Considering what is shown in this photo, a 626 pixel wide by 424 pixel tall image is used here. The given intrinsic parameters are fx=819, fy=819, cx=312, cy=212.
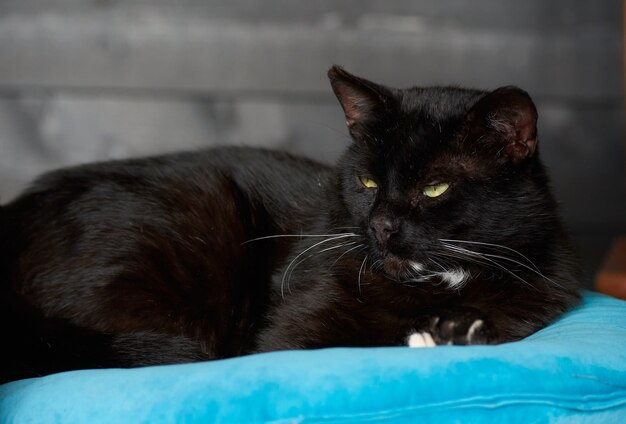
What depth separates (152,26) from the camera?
256 centimetres

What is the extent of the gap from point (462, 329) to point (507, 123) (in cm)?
34

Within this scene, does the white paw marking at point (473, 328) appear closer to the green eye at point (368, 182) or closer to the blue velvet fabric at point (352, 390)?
the blue velvet fabric at point (352, 390)

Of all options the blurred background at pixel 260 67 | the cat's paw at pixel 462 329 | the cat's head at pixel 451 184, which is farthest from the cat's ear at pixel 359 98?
the blurred background at pixel 260 67

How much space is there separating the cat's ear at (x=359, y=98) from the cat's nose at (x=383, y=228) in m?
0.20

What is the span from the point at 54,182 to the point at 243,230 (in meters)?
0.40

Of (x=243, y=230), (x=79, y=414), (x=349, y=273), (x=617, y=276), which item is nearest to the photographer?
(x=79, y=414)

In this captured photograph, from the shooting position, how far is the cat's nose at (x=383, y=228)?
4.26ft

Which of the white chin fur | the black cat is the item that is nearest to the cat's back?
Answer: the black cat

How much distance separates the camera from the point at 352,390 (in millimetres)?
1039

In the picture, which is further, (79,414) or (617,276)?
(617,276)

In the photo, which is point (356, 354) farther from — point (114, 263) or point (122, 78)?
point (122, 78)

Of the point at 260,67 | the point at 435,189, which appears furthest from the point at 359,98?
the point at 260,67

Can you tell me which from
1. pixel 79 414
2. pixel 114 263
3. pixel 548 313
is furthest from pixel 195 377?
pixel 548 313

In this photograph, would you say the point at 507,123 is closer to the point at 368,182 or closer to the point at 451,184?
the point at 451,184
